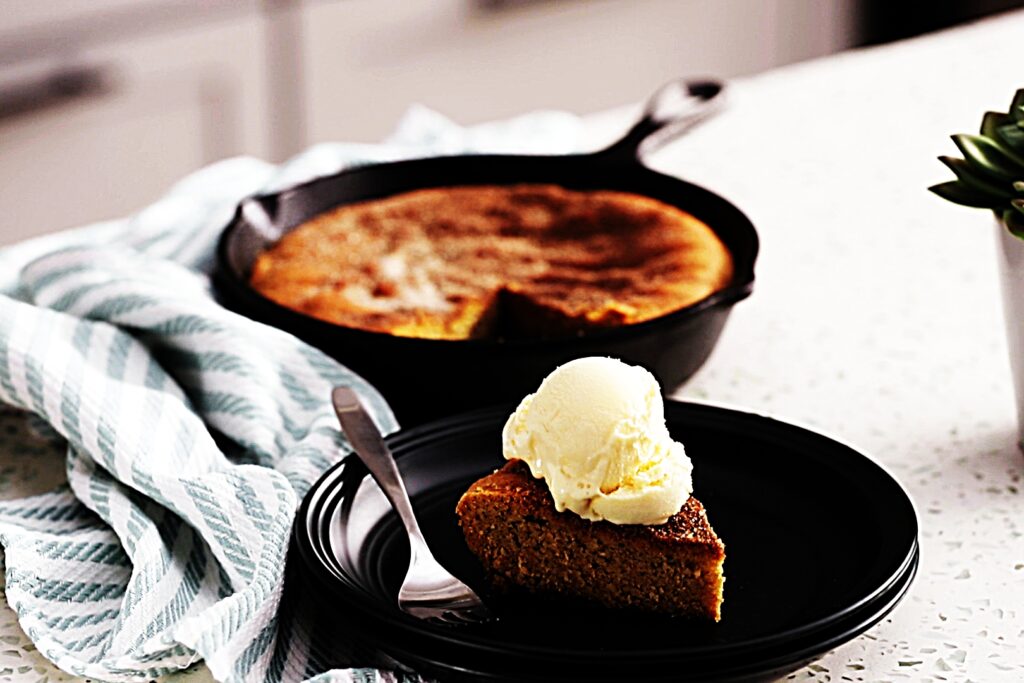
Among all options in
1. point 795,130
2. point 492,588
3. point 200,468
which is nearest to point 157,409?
point 200,468

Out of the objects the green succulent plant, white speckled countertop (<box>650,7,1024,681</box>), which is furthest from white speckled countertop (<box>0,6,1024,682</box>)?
the green succulent plant

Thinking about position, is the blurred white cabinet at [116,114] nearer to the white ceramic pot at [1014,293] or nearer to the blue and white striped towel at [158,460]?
the blue and white striped towel at [158,460]

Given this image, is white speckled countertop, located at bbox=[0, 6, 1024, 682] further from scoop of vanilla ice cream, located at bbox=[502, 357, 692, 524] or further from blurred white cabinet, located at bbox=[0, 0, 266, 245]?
blurred white cabinet, located at bbox=[0, 0, 266, 245]

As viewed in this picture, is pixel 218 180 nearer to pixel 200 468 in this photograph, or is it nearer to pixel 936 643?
pixel 200 468

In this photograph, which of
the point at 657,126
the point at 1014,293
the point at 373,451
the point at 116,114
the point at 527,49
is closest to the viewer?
the point at 373,451

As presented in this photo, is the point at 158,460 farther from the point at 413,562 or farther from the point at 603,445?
the point at 603,445

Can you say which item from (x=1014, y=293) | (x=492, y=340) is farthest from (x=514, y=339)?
(x=1014, y=293)

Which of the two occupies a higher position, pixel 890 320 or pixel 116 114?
pixel 890 320
